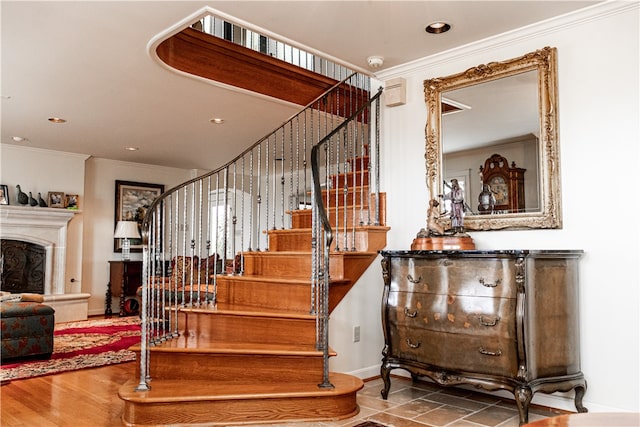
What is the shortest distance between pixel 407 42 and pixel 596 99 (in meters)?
1.36

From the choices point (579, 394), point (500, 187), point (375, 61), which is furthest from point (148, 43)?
point (579, 394)

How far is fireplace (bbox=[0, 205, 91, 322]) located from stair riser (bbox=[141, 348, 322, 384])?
4.91 meters

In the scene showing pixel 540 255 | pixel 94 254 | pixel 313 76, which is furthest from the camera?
pixel 94 254

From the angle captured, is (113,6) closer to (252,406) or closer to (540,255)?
(252,406)

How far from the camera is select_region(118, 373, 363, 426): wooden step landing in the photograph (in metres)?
2.96

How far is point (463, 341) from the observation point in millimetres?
3174

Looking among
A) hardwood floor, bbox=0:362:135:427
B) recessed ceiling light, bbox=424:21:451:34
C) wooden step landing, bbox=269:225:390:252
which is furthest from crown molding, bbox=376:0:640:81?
hardwood floor, bbox=0:362:135:427

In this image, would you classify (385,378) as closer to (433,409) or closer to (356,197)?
(433,409)

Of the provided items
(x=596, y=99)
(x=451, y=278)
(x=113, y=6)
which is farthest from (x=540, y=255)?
(x=113, y=6)

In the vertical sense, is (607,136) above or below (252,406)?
above

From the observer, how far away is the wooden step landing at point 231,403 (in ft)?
9.73

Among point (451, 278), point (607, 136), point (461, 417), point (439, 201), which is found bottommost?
point (461, 417)

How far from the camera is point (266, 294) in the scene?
4.09 metres

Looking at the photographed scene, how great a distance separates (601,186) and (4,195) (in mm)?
7498
